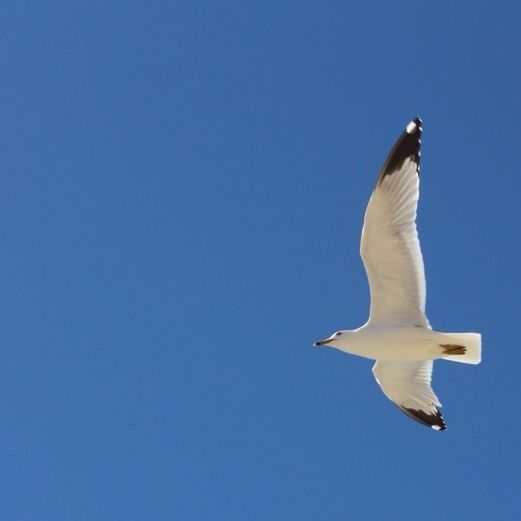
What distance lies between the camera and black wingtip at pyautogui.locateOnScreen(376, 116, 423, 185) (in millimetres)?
10469

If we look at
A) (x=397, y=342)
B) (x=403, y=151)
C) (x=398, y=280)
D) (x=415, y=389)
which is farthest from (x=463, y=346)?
(x=403, y=151)

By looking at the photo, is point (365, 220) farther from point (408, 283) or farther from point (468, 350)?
point (468, 350)

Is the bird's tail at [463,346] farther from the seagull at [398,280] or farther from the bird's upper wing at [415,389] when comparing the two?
the bird's upper wing at [415,389]

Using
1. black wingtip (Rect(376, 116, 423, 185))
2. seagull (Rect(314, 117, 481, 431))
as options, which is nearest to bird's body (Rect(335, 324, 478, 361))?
seagull (Rect(314, 117, 481, 431))

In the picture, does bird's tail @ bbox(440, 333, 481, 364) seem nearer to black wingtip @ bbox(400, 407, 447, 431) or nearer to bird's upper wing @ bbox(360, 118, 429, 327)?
bird's upper wing @ bbox(360, 118, 429, 327)

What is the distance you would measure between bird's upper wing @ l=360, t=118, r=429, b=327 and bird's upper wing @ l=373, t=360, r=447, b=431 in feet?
3.74

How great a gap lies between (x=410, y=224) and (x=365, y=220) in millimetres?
517

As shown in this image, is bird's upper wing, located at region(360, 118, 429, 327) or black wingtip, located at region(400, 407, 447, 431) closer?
bird's upper wing, located at region(360, 118, 429, 327)

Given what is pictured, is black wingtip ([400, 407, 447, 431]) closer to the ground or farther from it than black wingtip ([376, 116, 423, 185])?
closer to the ground

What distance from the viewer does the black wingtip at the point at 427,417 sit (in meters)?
11.9

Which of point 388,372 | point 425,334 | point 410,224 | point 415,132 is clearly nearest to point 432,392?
point 388,372

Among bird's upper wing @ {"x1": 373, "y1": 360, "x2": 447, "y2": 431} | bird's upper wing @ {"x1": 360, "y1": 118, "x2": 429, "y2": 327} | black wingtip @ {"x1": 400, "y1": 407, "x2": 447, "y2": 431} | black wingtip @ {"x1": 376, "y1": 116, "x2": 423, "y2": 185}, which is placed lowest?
black wingtip @ {"x1": 400, "y1": 407, "x2": 447, "y2": 431}

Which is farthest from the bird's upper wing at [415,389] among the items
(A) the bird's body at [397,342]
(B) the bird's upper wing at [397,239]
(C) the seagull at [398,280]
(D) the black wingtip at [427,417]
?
(B) the bird's upper wing at [397,239]

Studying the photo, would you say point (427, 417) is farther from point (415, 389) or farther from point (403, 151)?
point (403, 151)
